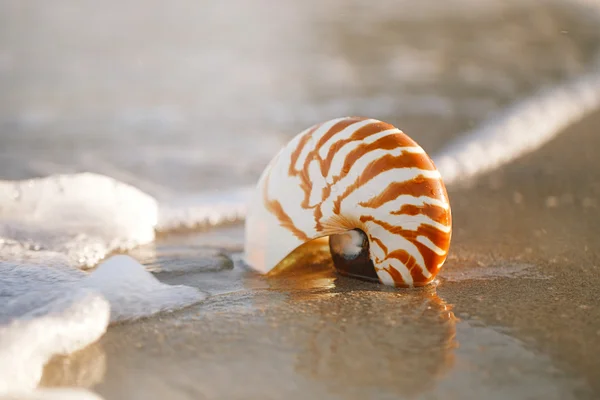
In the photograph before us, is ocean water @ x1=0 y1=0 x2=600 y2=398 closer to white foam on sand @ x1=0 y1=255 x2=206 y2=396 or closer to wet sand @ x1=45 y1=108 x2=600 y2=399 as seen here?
white foam on sand @ x1=0 y1=255 x2=206 y2=396

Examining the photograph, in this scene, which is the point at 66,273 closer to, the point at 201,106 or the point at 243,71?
the point at 201,106

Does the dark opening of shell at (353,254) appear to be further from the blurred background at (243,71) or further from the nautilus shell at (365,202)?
the blurred background at (243,71)

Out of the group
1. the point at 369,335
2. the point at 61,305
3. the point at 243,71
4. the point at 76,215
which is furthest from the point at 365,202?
the point at 243,71

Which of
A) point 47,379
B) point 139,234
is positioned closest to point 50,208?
point 139,234

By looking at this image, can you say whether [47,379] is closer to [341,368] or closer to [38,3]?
[341,368]

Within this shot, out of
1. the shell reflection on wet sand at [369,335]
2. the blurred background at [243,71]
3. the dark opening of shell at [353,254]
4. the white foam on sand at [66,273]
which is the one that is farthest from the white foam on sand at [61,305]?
the blurred background at [243,71]
